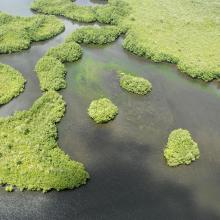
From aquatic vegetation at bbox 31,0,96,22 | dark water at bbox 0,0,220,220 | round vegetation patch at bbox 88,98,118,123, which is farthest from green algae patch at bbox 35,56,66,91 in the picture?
aquatic vegetation at bbox 31,0,96,22

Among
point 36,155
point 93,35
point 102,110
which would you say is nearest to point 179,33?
point 93,35

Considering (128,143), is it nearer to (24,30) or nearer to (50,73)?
(50,73)

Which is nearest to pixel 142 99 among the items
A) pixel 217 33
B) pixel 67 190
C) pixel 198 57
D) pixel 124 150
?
pixel 124 150

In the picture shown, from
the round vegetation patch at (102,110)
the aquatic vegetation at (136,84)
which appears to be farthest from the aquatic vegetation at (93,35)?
the round vegetation patch at (102,110)

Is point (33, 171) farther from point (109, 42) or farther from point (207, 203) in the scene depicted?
point (109, 42)

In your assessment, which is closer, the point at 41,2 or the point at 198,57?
the point at 198,57

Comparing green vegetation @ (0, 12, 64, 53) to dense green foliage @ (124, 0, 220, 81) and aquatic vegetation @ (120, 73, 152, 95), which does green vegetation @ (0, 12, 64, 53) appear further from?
aquatic vegetation @ (120, 73, 152, 95)
